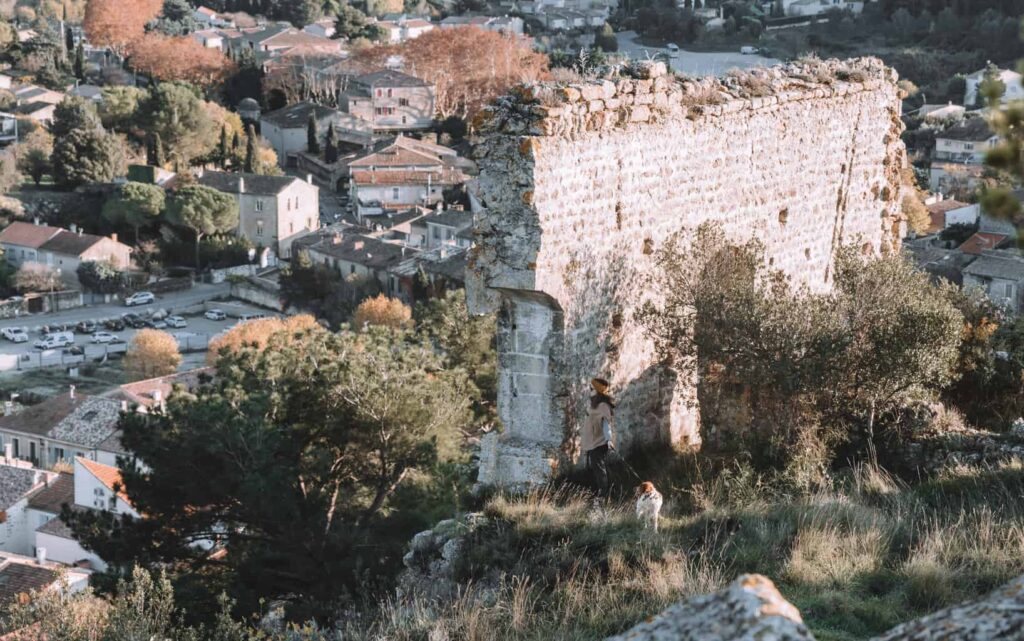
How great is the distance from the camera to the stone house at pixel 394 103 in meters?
77.0

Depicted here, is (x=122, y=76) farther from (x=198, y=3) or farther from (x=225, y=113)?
(x=198, y=3)

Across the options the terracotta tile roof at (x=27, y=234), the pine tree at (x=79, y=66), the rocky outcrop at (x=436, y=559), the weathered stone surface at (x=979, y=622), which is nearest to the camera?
the weathered stone surface at (x=979, y=622)

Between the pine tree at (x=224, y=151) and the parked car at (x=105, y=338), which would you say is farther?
the pine tree at (x=224, y=151)

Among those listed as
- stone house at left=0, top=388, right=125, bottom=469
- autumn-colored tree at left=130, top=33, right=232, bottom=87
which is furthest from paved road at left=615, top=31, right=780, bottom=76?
stone house at left=0, top=388, right=125, bottom=469

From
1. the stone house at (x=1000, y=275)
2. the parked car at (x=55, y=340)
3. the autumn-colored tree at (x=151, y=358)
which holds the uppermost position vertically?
the stone house at (x=1000, y=275)

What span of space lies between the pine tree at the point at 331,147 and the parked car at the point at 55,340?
75.3ft

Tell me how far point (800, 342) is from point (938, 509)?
1.84m

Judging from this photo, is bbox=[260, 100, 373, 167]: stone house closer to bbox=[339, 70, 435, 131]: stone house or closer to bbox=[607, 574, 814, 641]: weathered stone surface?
bbox=[339, 70, 435, 131]: stone house

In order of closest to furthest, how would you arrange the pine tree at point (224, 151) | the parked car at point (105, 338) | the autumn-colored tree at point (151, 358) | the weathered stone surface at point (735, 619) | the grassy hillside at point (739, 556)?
1. the weathered stone surface at point (735, 619)
2. the grassy hillside at point (739, 556)
3. the autumn-colored tree at point (151, 358)
4. the parked car at point (105, 338)
5. the pine tree at point (224, 151)

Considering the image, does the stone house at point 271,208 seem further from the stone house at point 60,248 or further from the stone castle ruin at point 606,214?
the stone castle ruin at point 606,214

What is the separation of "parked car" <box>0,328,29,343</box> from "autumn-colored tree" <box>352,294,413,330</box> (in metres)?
13.4

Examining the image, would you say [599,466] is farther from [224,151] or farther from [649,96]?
[224,151]

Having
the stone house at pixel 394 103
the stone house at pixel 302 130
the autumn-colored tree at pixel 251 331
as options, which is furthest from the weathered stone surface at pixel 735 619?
the stone house at pixel 394 103

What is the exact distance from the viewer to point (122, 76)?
3342 inches
